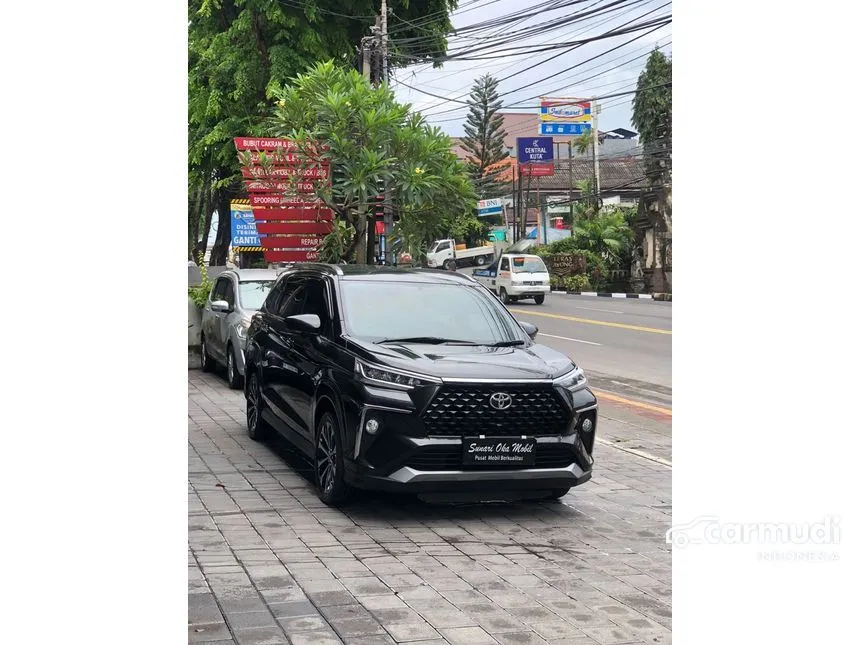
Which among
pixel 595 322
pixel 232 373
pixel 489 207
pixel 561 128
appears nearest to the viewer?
pixel 232 373

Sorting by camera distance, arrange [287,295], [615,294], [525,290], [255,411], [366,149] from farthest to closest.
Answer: [615,294]
[525,290]
[366,149]
[255,411]
[287,295]

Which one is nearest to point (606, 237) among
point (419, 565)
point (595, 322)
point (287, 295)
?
point (595, 322)

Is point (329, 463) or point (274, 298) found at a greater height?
point (274, 298)

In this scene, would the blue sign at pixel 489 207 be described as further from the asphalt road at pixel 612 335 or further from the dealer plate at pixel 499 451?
the dealer plate at pixel 499 451

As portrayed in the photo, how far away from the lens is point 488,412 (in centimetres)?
650

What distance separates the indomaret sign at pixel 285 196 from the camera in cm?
1312

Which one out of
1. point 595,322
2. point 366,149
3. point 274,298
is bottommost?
point 595,322

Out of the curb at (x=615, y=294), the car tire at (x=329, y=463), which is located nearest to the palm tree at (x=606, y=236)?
the curb at (x=615, y=294)

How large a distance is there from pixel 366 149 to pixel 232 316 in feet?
8.98

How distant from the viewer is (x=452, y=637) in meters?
4.48

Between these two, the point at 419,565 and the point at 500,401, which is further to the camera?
the point at 500,401

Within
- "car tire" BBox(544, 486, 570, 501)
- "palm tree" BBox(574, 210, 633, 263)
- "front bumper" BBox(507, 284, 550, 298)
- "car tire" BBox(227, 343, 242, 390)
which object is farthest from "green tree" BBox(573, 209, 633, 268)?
"car tire" BBox(544, 486, 570, 501)

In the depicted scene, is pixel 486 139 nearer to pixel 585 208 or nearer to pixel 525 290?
pixel 585 208
